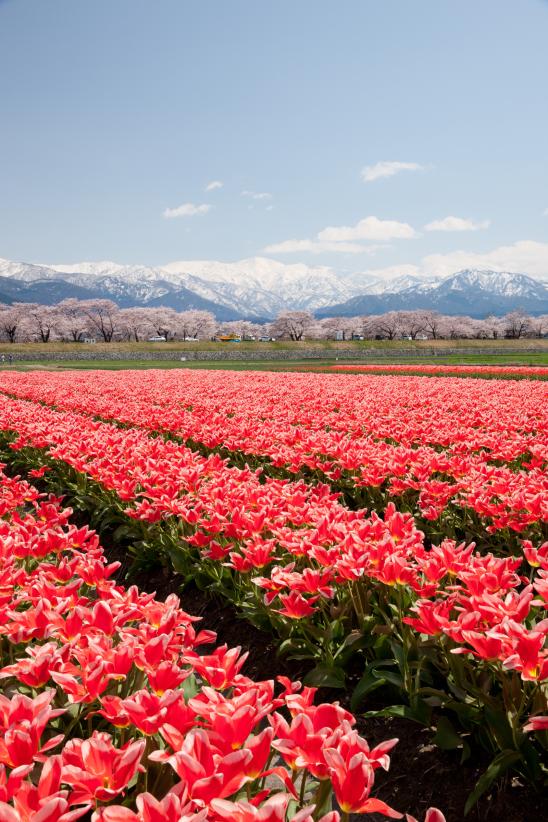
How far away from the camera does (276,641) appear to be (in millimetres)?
3484

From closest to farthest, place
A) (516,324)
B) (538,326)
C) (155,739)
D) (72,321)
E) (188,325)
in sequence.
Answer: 1. (155,739)
2. (72,321)
3. (188,325)
4. (516,324)
5. (538,326)

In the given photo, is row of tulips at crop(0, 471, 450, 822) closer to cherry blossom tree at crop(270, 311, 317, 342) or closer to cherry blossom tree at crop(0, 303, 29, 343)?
cherry blossom tree at crop(0, 303, 29, 343)

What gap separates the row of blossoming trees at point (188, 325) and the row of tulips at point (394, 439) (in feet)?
323

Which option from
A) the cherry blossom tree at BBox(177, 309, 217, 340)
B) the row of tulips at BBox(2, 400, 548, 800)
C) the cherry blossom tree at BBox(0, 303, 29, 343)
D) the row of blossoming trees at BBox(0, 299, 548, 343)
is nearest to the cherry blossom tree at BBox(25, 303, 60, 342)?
the row of blossoming trees at BBox(0, 299, 548, 343)

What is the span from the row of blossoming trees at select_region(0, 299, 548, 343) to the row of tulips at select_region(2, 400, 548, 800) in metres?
108

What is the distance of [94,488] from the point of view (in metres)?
6.97

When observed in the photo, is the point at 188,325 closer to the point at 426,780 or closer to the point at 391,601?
the point at 391,601

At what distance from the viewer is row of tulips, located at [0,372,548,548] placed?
478 cm

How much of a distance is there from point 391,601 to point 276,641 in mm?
755

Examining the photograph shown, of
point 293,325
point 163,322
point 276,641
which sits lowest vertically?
point 276,641

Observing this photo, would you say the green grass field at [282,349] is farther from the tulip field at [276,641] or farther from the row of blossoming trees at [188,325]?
the tulip field at [276,641]

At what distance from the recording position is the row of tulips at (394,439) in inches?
188

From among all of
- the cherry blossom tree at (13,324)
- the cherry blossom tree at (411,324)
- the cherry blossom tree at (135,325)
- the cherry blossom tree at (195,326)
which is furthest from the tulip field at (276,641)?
the cherry blossom tree at (195,326)

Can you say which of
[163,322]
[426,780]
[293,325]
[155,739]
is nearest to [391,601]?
[426,780]
